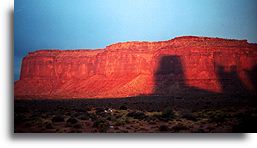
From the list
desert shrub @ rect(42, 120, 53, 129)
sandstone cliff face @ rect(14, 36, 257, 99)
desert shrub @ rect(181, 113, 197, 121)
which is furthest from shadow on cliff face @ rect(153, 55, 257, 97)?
desert shrub @ rect(42, 120, 53, 129)

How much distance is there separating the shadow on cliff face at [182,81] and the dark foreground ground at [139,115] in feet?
0.31

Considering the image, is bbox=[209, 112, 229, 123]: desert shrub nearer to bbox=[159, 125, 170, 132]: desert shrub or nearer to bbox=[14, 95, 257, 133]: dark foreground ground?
bbox=[14, 95, 257, 133]: dark foreground ground

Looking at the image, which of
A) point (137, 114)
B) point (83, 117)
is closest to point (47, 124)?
point (83, 117)

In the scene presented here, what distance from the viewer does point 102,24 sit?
6.68 metres

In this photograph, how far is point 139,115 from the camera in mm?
6414

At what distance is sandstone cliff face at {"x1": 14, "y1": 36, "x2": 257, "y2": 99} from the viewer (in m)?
6.43

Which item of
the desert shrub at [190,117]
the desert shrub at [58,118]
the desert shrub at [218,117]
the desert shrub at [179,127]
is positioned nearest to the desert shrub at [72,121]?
the desert shrub at [58,118]

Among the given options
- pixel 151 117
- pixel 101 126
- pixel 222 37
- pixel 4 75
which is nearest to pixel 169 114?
pixel 151 117

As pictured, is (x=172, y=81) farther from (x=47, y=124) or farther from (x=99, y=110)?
(x=47, y=124)

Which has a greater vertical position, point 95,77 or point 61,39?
point 61,39

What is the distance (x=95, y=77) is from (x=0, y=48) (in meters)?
1.71

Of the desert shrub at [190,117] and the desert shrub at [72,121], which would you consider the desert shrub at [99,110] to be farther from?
the desert shrub at [190,117]

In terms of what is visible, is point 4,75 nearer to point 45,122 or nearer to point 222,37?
point 45,122

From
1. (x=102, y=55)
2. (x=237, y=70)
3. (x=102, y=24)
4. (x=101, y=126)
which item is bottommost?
(x=101, y=126)
